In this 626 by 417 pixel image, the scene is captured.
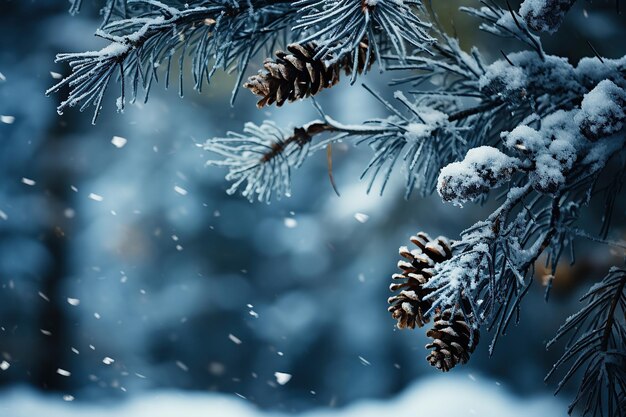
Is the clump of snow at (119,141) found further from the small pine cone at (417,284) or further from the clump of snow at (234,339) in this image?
the small pine cone at (417,284)

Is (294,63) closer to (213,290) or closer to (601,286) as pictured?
(601,286)

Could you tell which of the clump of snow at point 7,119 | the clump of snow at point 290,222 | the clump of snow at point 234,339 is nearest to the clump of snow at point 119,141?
the clump of snow at point 7,119

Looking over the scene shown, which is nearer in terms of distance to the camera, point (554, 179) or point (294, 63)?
point (554, 179)

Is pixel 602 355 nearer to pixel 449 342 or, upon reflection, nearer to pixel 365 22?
→ pixel 449 342

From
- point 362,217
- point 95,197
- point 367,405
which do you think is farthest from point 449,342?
point 95,197

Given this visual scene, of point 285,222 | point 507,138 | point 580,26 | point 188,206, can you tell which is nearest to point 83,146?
point 188,206

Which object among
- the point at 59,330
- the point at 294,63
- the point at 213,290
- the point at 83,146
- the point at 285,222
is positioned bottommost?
the point at 294,63

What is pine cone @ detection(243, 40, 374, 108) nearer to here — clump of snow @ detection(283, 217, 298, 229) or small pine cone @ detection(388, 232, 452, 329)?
small pine cone @ detection(388, 232, 452, 329)
